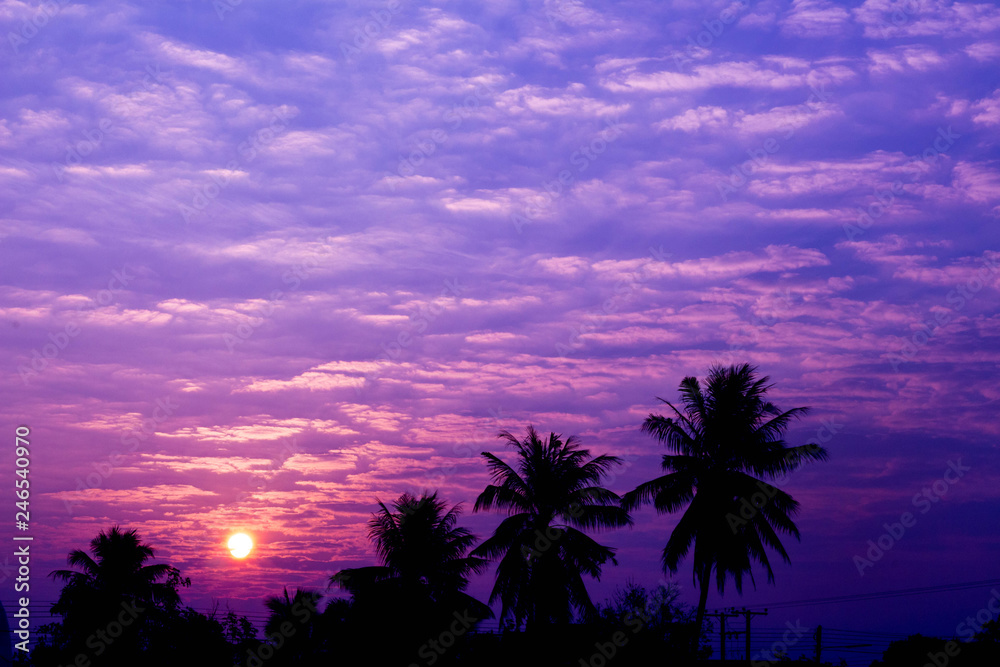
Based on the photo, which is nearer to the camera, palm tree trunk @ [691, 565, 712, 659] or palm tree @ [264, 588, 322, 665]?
palm tree trunk @ [691, 565, 712, 659]

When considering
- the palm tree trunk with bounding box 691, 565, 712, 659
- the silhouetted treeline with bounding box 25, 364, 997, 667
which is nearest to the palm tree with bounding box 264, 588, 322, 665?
the silhouetted treeline with bounding box 25, 364, 997, 667

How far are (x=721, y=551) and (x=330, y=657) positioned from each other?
59.5ft

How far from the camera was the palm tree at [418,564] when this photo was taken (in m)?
37.6

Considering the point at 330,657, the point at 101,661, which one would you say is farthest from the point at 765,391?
the point at 101,661

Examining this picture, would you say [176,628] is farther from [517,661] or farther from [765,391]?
[765,391]

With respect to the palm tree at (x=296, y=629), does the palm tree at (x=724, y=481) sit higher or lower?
higher

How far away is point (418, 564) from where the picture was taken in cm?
3841

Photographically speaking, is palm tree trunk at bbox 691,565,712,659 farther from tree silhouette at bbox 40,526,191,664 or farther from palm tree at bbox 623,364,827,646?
tree silhouette at bbox 40,526,191,664

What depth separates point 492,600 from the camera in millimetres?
37812

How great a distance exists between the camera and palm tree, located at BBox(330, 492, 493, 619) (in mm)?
37594

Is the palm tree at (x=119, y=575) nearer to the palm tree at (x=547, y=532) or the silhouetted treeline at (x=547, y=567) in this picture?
the silhouetted treeline at (x=547, y=567)

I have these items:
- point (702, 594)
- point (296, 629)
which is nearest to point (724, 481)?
point (702, 594)

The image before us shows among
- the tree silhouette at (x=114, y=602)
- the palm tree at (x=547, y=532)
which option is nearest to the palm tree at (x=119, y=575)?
the tree silhouette at (x=114, y=602)

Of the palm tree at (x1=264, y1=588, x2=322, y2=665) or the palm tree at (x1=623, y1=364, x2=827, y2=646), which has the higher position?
the palm tree at (x1=623, y1=364, x2=827, y2=646)
